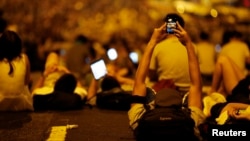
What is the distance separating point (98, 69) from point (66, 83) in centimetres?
74

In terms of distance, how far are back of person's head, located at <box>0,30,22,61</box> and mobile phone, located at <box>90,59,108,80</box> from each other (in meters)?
1.47

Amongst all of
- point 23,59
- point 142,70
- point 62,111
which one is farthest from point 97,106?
point 142,70

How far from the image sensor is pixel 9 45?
888 cm

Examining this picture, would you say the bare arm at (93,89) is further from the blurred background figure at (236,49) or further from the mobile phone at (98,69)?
the blurred background figure at (236,49)

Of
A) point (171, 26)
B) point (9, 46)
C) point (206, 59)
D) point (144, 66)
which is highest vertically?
point (171, 26)

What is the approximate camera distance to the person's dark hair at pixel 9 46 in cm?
888

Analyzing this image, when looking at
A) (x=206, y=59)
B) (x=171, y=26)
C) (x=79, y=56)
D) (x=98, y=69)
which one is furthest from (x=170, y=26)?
(x=79, y=56)

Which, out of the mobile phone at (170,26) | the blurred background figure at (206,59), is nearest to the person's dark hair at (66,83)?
the mobile phone at (170,26)

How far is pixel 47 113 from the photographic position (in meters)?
8.98

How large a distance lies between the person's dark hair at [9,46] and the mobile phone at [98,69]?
1460 mm

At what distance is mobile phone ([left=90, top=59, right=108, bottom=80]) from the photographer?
9820 millimetres

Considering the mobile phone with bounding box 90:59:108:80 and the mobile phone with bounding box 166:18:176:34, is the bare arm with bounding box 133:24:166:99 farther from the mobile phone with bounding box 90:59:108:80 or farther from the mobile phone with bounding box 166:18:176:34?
the mobile phone with bounding box 90:59:108:80

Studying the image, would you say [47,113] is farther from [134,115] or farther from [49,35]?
[49,35]

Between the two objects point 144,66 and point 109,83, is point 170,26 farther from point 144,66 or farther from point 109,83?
point 109,83
